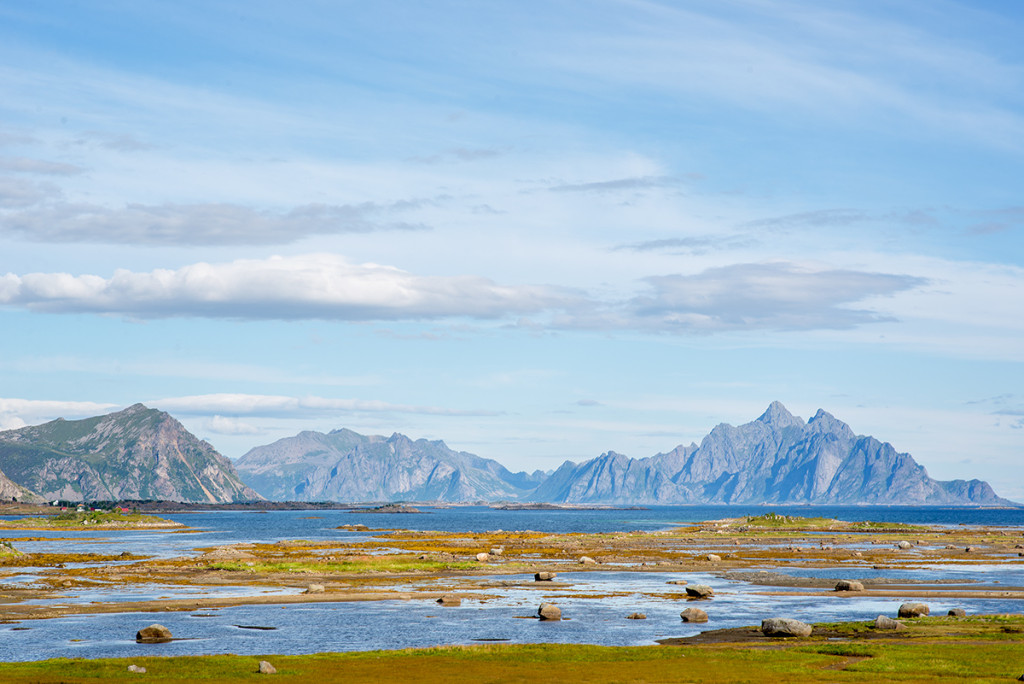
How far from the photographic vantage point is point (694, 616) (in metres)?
74.6

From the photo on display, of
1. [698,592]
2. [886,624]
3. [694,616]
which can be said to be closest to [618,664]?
[694,616]

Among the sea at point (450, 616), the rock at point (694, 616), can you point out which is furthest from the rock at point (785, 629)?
the rock at point (694, 616)

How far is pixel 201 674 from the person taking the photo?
51656mm

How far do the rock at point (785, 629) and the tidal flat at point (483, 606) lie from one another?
4.00 ft

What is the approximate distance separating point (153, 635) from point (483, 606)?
99.0ft

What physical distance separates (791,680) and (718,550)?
123 m

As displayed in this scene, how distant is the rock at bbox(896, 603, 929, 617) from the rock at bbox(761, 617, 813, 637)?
14.0m

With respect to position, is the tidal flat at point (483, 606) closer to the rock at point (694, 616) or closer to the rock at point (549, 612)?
the rock at point (549, 612)

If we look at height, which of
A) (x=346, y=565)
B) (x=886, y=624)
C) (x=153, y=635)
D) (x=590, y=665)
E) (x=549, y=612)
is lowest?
(x=346, y=565)

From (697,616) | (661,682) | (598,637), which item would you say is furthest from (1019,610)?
(661,682)

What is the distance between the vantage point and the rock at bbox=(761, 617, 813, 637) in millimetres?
64938

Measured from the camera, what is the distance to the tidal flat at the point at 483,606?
192 feet

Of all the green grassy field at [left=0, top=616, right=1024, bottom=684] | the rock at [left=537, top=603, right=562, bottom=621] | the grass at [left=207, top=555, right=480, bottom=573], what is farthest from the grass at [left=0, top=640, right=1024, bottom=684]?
the grass at [left=207, top=555, right=480, bottom=573]

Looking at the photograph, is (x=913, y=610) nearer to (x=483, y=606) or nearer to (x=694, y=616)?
(x=694, y=616)
